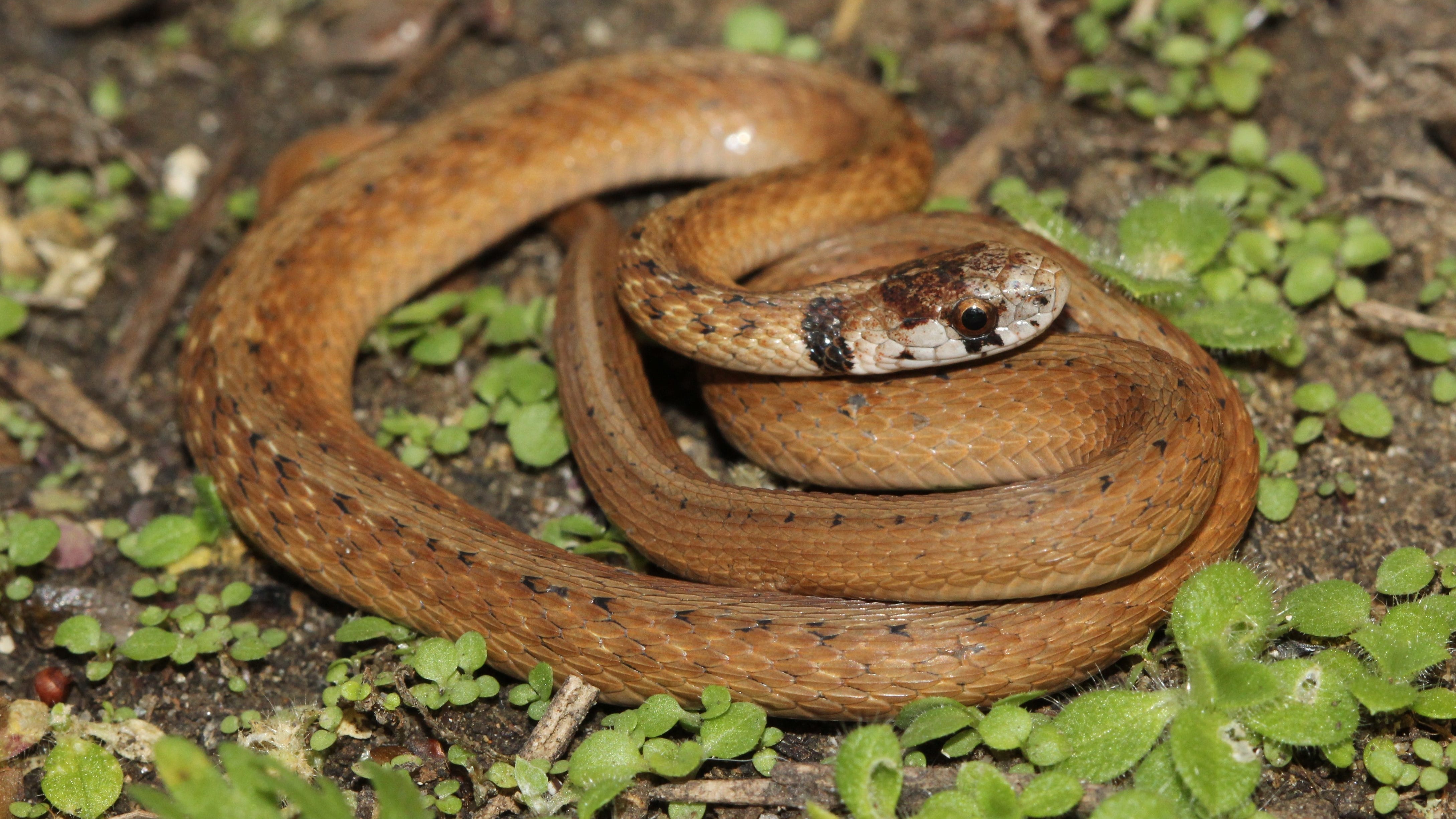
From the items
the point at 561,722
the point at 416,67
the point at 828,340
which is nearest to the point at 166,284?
the point at 416,67

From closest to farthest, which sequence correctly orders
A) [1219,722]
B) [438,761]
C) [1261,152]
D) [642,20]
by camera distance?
[1219,722]
[438,761]
[1261,152]
[642,20]

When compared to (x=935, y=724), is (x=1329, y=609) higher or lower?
lower

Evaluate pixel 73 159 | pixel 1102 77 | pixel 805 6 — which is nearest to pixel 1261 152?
pixel 1102 77

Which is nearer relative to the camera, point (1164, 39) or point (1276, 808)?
point (1276, 808)

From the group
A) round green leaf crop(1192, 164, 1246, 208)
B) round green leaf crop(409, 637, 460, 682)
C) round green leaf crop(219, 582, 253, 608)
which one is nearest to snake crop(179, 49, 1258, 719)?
round green leaf crop(409, 637, 460, 682)

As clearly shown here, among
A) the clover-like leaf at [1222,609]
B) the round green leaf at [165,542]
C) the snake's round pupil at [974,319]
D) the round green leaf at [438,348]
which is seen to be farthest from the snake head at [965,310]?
the round green leaf at [165,542]

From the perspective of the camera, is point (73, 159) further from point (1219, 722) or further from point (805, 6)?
point (1219, 722)

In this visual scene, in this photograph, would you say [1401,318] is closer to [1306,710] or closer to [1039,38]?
[1306,710]

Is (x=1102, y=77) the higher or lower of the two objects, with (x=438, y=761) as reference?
higher
